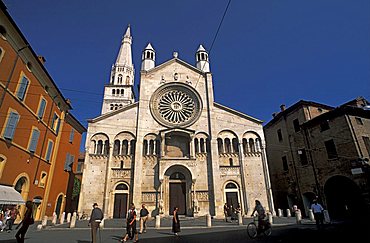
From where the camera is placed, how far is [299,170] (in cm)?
2481

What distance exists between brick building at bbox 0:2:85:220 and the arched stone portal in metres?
11.3

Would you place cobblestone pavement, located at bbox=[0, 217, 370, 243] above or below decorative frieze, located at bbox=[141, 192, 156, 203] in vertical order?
below

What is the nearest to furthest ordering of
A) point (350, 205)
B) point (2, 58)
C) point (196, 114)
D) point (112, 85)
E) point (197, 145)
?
point (2, 58), point (350, 205), point (197, 145), point (196, 114), point (112, 85)

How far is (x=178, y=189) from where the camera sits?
22484 mm

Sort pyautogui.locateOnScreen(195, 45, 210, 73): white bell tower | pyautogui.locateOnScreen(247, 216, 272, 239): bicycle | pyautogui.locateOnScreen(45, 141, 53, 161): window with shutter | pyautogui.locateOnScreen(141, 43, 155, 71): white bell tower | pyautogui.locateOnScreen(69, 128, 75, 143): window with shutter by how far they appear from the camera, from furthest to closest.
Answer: pyautogui.locateOnScreen(195, 45, 210, 73): white bell tower → pyautogui.locateOnScreen(141, 43, 155, 71): white bell tower → pyautogui.locateOnScreen(69, 128, 75, 143): window with shutter → pyautogui.locateOnScreen(45, 141, 53, 161): window with shutter → pyautogui.locateOnScreen(247, 216, 272, 239): bicycle

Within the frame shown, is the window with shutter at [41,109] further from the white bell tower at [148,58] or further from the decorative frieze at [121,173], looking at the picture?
the white bell tower at [148,58]

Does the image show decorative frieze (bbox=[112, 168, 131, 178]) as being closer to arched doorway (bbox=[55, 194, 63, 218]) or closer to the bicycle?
arched doorway (bbox=[55, 194, 63, 218])

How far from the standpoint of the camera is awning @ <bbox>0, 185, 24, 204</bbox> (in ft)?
43.3

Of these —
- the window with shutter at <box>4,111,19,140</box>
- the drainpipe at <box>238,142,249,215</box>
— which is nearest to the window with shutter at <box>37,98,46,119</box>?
the window with shutter at <box>4,111,19,140</box>

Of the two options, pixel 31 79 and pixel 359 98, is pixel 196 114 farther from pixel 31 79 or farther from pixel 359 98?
pixel 359 98

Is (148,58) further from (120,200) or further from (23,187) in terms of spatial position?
(23,187)

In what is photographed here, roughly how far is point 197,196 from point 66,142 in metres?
15.9

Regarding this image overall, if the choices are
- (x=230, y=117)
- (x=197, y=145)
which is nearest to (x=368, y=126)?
(x=230, y=117)

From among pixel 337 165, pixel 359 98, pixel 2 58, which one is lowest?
pixel 337 165
